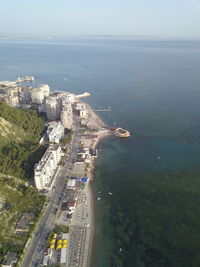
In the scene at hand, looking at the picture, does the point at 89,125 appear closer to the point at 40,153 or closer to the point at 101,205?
the point at 40,153

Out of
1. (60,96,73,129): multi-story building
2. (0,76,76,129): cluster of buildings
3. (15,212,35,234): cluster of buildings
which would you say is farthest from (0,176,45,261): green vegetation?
(0,76,76,129): cluster of buildings

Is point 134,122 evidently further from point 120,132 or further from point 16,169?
point 16,169

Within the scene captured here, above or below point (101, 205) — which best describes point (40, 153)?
above

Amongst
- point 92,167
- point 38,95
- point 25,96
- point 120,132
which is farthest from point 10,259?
point 25,96

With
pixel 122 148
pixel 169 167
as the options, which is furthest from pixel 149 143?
pixel 169 167

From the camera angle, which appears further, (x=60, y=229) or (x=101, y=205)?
(x=101, y=205)

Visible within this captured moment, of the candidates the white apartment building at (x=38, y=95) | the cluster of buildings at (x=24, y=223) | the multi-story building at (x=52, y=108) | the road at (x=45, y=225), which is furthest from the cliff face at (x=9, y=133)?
the white apartment building at (x=38, y=95)
